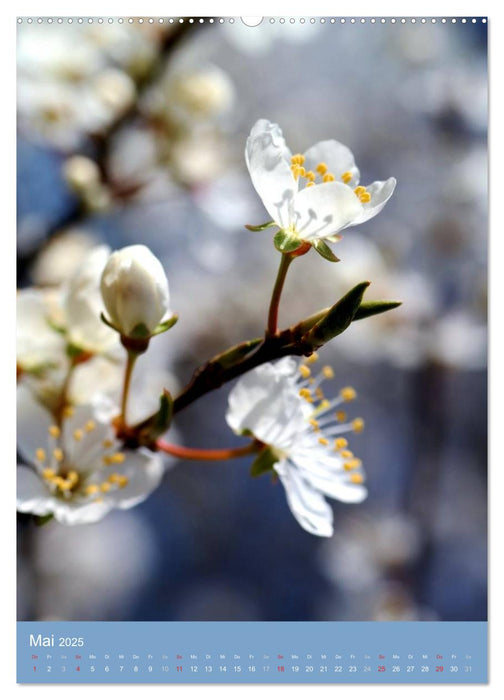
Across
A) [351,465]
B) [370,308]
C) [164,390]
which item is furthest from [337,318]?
[351,465]

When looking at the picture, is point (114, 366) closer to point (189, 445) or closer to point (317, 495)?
point (317, 495)

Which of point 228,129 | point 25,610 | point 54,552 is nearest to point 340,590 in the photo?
point 54,552

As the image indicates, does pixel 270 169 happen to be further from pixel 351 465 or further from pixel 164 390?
pixel 351 465

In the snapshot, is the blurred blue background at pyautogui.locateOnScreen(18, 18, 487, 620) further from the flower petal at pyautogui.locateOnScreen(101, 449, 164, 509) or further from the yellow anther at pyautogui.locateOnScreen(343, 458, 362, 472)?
the yellow anther at pyautogui.locateOnScreen(343, 458, 362, 472)

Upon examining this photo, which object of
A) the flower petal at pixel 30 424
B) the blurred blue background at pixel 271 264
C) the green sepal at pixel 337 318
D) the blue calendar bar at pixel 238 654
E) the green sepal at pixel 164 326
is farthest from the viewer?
the blurred blue background at pixel 271 264

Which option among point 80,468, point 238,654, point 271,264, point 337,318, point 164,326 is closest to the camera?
point 337,318

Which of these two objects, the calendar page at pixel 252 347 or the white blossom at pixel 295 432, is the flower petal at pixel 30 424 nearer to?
the calendar page at pixel 252 347

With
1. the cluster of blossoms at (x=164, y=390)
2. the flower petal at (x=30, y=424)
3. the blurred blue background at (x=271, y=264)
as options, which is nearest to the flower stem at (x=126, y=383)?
the cluster of blossoms at (x=164, y=390)
